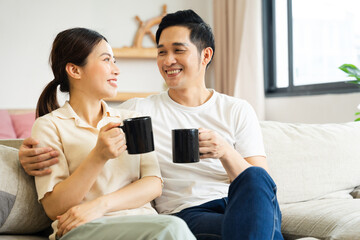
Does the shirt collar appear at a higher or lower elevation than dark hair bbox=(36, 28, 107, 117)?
lower

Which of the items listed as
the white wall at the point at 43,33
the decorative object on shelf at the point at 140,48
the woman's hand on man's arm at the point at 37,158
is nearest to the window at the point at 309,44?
the decorative object on shelf at the point at 140,48

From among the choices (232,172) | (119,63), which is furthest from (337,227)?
(119,63)

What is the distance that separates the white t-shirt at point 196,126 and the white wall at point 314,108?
6.47ft

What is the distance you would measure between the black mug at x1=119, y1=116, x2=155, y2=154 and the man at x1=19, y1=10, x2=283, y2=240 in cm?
22

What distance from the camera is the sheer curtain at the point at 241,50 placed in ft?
14.3

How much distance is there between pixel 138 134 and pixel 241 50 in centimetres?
339

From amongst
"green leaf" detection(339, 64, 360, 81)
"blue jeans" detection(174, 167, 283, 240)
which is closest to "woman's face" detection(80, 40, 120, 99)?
"blue jeans" detection(174, 167, 283, 240)

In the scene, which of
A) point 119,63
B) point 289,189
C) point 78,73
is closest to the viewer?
point 78,73

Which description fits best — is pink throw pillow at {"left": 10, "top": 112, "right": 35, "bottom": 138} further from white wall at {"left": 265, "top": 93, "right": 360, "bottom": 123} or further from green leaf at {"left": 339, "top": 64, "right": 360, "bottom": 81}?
green leaf at {"left": 339, "top": 64, "right": 360, "bottom": 81}

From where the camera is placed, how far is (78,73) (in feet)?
4.90

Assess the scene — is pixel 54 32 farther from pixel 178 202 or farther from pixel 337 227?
pixel 337 227

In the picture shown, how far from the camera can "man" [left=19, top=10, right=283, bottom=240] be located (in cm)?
140

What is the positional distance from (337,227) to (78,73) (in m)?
0.97

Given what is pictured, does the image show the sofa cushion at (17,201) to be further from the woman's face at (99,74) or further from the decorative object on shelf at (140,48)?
the decorative object on shelf at (140,48)
